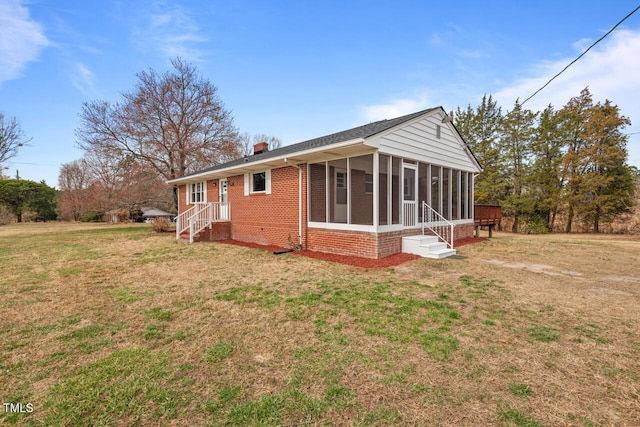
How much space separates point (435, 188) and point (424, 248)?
3211 mm

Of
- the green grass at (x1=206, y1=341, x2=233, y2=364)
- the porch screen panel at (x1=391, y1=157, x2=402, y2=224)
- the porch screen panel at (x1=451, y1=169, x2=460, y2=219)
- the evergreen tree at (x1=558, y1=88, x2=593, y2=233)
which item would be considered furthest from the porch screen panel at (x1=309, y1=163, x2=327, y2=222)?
the evergreen tree at (x1=558, y1=88, x2=593, y2=233)

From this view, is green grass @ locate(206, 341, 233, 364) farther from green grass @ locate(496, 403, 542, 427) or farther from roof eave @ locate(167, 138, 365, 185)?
roof eave @ locate(167, 138, 365, 185)

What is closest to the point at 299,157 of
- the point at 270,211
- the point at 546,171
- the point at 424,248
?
the point at 270,211

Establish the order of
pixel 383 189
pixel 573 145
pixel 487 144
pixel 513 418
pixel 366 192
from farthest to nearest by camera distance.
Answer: pixel 487 144 → pixel 573 145 → pixel 366 192 → pixel 383 189 → pixel 513 418

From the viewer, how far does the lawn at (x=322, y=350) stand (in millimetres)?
2047

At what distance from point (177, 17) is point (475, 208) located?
46.7 feet

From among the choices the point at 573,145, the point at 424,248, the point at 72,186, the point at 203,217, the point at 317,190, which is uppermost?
the point at 573,145

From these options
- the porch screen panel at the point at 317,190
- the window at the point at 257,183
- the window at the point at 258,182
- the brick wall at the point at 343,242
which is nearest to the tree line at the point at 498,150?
the window at the point at 257,183

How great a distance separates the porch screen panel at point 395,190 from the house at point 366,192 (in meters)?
0.03

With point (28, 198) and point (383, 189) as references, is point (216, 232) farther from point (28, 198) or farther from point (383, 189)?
point (28, 198)

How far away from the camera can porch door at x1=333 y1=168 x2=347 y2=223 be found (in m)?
8.77

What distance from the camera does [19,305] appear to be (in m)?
4.33

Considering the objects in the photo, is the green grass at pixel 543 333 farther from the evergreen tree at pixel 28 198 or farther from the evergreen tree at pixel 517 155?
the evergreen tree at pixel 28 198

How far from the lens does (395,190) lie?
27.2 ft
